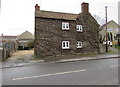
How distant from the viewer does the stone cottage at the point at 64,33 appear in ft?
61.9

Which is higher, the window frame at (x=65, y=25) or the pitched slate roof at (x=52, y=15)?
the pitched slate roof at (x=52, y=15)

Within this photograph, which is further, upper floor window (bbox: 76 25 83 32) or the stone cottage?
upper floor window (bbox: 76 25 83 32)

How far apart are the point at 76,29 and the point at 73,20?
1.60m

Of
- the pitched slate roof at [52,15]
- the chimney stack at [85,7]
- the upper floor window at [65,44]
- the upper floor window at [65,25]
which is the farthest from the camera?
the chimney stack at [85,7]

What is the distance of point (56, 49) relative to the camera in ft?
64.1

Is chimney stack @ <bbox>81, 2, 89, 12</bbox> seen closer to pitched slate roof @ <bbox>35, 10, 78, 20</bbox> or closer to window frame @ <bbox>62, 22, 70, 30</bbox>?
pitched slate roof @ <bbox>35, 10, 78, 20</bbox>

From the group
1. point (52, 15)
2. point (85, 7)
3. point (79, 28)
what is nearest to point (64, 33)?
point (79, 28)

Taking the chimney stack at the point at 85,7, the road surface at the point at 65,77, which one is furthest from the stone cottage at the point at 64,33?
the road surface at the point at 65,77

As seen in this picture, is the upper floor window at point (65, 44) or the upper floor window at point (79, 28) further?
the upper floor window at point (79, 28)

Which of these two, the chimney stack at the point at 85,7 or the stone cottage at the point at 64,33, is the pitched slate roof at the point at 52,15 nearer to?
the stone cottage at the point at 64,33

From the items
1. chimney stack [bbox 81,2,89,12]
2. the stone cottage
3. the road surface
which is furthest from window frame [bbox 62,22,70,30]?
the road surface

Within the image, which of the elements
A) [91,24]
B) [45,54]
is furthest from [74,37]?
[45,54]

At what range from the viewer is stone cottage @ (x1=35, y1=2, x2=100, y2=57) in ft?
61.9

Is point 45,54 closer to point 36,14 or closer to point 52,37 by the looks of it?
point 52,37
